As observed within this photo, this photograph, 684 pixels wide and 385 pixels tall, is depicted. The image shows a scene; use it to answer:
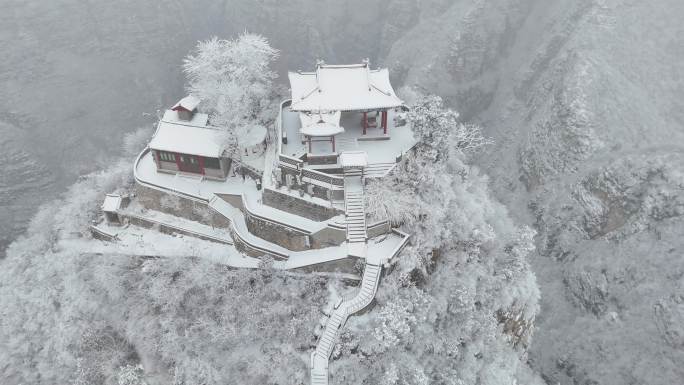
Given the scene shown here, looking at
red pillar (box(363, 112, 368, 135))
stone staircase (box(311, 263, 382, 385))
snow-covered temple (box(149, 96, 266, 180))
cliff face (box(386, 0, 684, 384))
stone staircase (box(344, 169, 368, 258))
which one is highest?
red pillar (box(363, 112, 368, 135))

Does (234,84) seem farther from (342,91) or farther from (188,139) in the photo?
(342,91)

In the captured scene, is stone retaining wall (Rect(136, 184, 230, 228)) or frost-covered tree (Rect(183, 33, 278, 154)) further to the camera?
frost-covered tree (Rect(183, 33, 278, 154))

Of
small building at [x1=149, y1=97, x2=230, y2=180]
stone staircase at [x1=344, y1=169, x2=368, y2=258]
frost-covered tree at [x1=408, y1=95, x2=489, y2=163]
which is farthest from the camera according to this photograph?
small building at [x1=149, y1=97, x2=230, y2=180]

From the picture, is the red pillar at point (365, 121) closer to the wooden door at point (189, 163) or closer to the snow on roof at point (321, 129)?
the snow on roof at point (321, 129)

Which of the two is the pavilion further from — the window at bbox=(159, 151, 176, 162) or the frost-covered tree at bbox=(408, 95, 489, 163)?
the window at bbox=(159, 151, 176, 162)

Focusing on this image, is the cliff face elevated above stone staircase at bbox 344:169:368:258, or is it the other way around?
stone staircase at bbox 344:169:368:258

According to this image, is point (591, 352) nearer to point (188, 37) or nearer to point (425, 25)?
point (425, 25)

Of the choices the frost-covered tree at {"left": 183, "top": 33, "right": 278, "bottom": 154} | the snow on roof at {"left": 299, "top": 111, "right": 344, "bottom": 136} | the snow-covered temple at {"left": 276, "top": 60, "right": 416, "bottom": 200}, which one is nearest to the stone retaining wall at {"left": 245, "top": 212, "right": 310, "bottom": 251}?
the snow-covered temple at {"left": 276, "top": 60, "right": 416, "bottom": 200}
